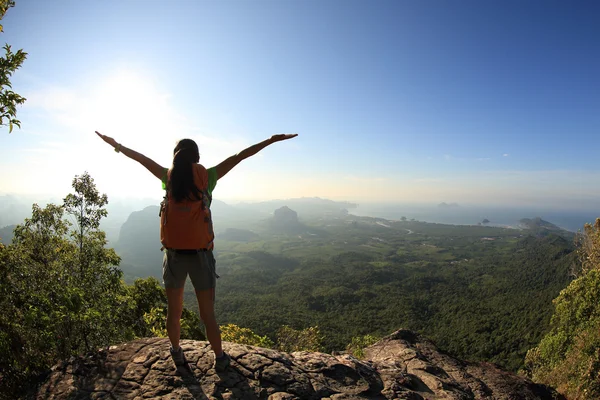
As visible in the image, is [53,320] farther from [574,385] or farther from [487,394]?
[574,385]

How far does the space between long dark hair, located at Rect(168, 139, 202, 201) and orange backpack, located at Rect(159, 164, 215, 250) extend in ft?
0.18

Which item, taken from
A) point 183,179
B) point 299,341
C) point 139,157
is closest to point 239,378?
point 183,179

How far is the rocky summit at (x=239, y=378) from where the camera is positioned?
3.79 metres

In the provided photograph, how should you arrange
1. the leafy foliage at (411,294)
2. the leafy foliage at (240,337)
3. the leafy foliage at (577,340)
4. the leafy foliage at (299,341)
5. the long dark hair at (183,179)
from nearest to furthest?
the long dark hair at (183,179)
the leafy foliage at (577,340)
the leafy foliage at (240,337)
the leafy foliage at (299,341)
the leafy foliage at (411,294)

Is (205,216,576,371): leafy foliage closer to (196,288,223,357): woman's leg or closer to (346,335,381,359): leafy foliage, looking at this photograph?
(346,335,381,359): leafy foliage

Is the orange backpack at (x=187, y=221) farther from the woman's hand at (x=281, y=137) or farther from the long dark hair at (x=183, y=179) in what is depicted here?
the woman's hand at (x=281, y=137)

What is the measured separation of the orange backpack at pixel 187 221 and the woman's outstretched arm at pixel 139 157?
46cm

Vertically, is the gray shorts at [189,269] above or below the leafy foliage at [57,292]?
above

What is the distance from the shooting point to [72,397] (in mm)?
3658

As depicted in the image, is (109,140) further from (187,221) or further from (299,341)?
(299,341)

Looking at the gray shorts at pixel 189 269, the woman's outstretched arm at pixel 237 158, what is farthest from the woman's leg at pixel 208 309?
the woman's outstretched arm at pixel 237 158

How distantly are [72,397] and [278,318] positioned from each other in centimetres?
6466

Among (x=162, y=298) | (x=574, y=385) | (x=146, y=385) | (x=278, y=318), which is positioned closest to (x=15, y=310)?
(x=146, y=385)

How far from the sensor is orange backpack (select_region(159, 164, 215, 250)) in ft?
11.4
